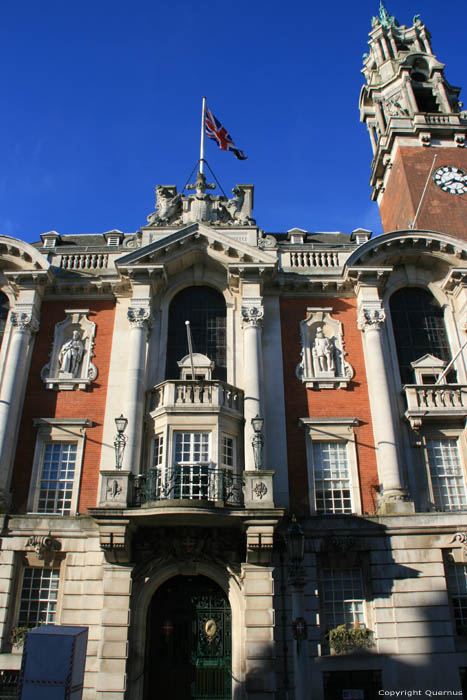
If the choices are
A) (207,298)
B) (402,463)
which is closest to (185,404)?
(207,298)

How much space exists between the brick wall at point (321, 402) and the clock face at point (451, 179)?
32.5ft

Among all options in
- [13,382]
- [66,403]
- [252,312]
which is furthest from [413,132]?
[13,382]

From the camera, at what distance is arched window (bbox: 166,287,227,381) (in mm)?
22188

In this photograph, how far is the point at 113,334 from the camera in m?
22.7

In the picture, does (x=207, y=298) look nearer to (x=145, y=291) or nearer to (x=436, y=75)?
(x=145, y=291)

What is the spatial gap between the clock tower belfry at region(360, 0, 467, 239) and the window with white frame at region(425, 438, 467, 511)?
36.5ft

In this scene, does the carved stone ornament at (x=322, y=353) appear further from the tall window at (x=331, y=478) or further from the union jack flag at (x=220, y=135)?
the union jack flag at (x=220, y=135)

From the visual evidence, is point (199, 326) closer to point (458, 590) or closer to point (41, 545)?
point (41, 545)

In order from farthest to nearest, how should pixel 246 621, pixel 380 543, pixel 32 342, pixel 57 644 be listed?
pixel 32 342, pixel 380 543, pixel 246 621, pixel 57 644

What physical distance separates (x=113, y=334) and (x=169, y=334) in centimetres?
206

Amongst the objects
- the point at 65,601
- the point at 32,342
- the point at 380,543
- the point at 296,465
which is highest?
the point at 32,342

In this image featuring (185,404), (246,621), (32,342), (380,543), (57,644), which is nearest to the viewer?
(57,644)

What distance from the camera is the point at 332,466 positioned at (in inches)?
802

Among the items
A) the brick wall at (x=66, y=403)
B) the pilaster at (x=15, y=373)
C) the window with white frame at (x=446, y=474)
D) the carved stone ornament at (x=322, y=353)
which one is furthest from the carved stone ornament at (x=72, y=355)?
the window with white frame at (x=446, y=474)
